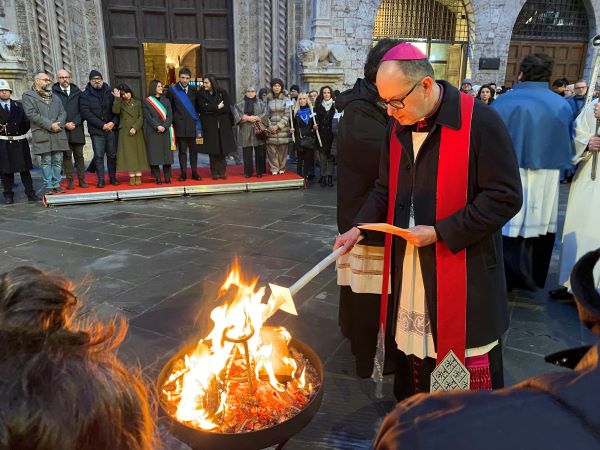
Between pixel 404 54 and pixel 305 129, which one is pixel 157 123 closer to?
pixel 305 129

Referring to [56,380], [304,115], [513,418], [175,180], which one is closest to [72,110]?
[175,180]

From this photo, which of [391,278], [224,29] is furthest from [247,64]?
[391,278]

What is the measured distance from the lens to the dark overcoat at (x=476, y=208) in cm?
196

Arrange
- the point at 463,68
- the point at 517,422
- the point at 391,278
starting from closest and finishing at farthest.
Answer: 1. the point at 517,422
2. the point at 391,278
3. the point at 463,68

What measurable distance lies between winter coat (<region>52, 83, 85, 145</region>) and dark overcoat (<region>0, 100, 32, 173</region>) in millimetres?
655

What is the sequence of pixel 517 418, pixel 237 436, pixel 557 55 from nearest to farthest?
pixel 517 418 → pixel 237 436 → pixel 557 55

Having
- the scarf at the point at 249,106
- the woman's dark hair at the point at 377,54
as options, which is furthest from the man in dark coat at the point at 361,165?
the scarf at the point at 249,106

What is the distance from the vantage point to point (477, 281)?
210 centimetres

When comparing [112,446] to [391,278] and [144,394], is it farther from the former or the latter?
[391,278]

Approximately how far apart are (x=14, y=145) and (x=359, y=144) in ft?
22.1

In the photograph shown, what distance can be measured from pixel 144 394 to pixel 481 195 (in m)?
1.60

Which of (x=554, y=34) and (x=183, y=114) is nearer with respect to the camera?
(x=183, y=114)

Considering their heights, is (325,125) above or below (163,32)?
below

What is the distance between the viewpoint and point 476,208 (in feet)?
6.47
